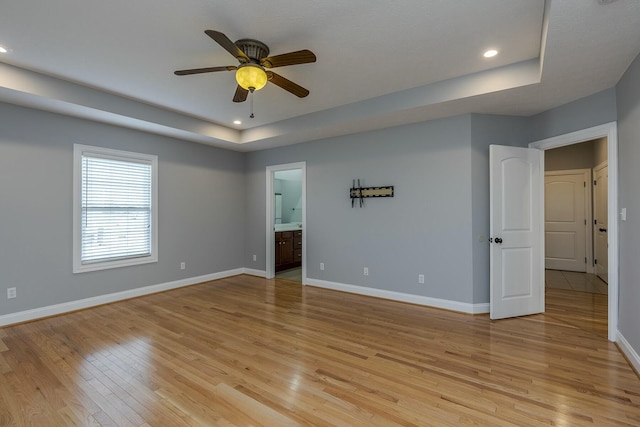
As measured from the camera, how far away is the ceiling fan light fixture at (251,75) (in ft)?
8.21

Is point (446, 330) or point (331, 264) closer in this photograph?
point (446, 330)

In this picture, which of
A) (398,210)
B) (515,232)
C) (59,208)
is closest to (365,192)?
(398,210)

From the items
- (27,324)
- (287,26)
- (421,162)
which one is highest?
(287,26)

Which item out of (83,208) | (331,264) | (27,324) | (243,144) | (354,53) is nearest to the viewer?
(354,53)

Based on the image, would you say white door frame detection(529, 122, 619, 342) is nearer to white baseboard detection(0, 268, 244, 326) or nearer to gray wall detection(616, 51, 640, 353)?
gray wall detection(616, 51, 640, 353)

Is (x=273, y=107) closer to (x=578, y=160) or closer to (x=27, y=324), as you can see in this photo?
(x=27, y=324)

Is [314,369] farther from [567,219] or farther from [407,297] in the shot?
[567,219]

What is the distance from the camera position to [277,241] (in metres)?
6.23

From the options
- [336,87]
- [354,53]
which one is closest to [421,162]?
[336,87]

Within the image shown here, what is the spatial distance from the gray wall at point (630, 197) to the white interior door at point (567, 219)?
3842 millimetres

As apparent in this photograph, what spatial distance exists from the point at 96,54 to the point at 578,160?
7898 mm

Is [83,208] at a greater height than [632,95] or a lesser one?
lesser

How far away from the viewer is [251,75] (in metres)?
2.51

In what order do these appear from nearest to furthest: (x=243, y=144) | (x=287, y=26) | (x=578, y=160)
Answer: (x=287, y=26), (x=243, y=144), (x=578, y=160)
